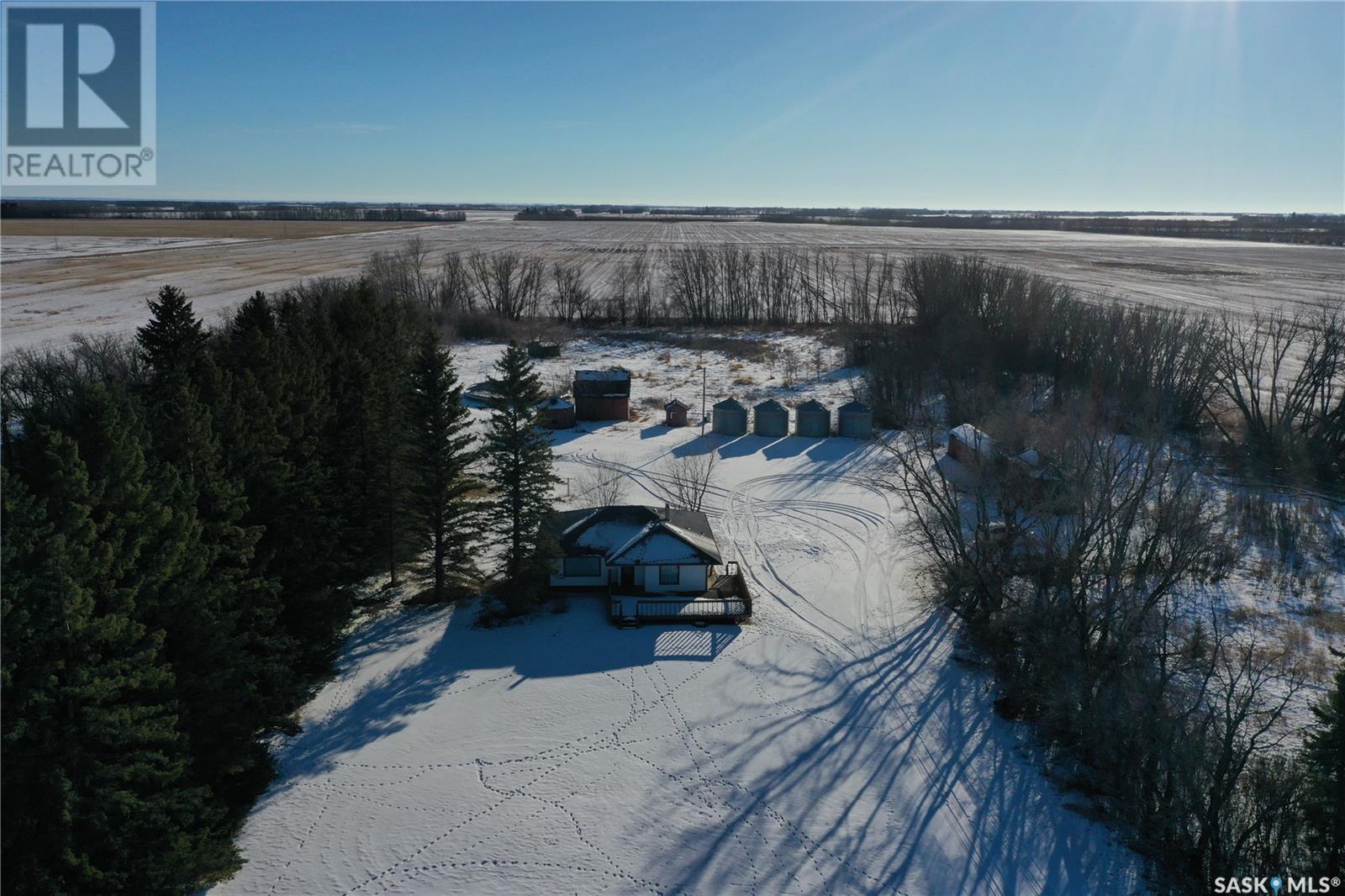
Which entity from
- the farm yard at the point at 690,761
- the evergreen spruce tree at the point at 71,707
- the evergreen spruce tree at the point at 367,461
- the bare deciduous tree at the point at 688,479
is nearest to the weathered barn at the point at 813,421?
the bare deciduous tree at the point at 688,479

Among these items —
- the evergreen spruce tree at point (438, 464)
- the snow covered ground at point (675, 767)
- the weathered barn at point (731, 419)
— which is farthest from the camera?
the weathered barn at point (731, 419)

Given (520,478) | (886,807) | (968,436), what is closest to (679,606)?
(520,478)

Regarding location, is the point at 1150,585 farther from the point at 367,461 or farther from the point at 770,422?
the point at 367,461

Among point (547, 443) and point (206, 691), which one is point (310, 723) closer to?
point (206, 691)

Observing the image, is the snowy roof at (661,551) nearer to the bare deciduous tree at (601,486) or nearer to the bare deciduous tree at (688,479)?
the bare deciduous tree at (688,479)

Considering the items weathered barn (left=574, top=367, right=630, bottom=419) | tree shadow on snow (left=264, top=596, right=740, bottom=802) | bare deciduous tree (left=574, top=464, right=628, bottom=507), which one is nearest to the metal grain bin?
weathered barn (left=574, top=367, right=630, bottom=419)
